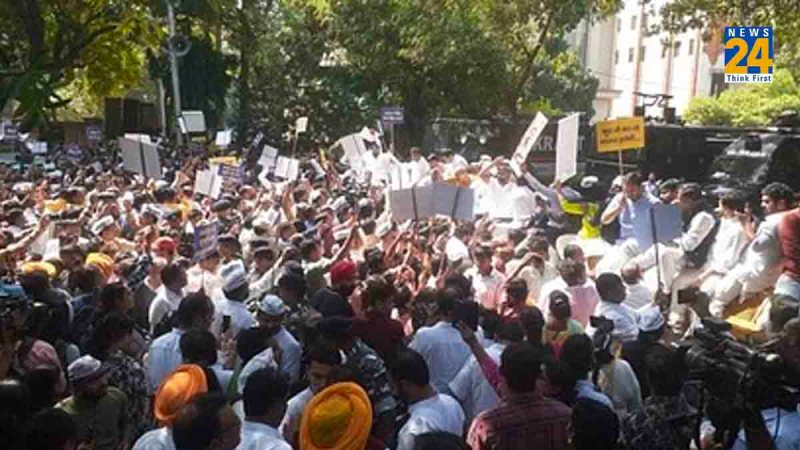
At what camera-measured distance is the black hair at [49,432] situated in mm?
3729

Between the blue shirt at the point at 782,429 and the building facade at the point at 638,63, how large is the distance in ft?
119

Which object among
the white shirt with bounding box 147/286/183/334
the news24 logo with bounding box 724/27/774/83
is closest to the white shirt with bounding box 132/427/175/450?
the white shirt with bounding box 147/286/183/334

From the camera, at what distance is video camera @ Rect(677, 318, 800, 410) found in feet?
12.6

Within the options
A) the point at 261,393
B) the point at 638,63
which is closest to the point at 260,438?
the point at 261,393

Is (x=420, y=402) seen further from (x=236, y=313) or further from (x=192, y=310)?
(x=236, y=313)

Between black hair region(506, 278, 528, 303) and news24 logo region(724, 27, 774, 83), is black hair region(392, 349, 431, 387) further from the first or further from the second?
news24 logo region(724, 27, 774, 83)

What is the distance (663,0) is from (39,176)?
1480cm

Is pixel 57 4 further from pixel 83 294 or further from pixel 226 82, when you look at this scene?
pixel 226 82

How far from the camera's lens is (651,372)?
4.45 metres

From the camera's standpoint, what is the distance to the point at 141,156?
1177 centimetres

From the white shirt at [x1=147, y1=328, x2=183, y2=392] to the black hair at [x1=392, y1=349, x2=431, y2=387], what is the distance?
58.8 inches

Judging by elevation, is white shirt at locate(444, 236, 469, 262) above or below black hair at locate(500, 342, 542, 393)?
below

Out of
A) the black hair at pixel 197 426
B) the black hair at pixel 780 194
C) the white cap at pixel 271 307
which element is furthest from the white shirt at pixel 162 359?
the black hair at pixel 780 194

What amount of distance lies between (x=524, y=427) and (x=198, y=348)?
181 cm
